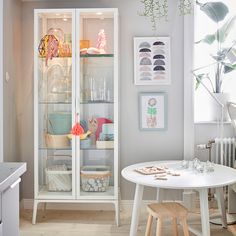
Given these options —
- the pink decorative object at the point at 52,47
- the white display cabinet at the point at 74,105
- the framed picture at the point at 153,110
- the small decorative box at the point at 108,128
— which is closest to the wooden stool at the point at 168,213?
the white display cabinet at the point at 74,105

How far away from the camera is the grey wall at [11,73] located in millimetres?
3896

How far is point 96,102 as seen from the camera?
13.1 feet

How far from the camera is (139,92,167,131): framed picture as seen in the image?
13.8ft

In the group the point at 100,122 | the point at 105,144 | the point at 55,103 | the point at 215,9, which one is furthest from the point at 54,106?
the point at 215,9

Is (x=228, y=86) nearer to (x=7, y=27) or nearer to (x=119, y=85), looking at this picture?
(x=119, y=85)

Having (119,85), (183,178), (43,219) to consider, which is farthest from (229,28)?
(43,219)

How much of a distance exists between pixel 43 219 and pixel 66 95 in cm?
121

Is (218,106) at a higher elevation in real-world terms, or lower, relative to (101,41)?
lower

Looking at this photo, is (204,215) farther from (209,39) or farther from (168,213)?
(209,39)

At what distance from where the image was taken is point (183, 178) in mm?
3176

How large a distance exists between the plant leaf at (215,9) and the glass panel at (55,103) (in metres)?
1.39

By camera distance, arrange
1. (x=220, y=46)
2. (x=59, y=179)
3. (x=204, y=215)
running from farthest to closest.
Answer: (x=220, y=46), (x=59, y=179), (x=204, y=215)

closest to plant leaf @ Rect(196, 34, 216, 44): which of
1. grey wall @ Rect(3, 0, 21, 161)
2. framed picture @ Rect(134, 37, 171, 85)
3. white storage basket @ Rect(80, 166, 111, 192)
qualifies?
framed picture @ Rect(134, 37, 171, 85)

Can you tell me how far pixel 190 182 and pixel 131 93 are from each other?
1.47m
